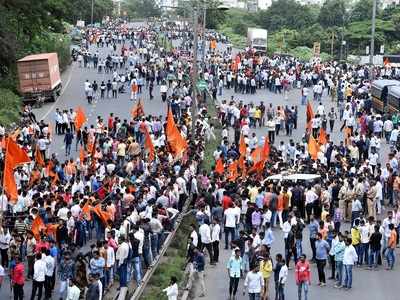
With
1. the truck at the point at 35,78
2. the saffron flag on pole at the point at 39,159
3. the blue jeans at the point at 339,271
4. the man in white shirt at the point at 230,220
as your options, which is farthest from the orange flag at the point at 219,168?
the truck at the point at 35,78

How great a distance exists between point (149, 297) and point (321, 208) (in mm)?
6978

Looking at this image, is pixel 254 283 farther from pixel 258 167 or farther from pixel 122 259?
pixel 258 167

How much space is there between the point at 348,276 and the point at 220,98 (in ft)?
97.9

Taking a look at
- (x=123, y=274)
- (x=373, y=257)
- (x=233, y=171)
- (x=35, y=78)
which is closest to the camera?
(x=123, y=274)

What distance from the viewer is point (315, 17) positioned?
427 feet

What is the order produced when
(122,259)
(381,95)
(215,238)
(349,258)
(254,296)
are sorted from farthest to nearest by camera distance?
1. (381,95)
2. (215,238)
3. (349,258)
4. (122,259)
5. (254,296)

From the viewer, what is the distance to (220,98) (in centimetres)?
4928

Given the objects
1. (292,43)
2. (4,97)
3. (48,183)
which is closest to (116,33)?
(292,43)

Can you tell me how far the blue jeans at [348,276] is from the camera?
19.9 meters

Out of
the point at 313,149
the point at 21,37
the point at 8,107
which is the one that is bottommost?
the point at 8,107

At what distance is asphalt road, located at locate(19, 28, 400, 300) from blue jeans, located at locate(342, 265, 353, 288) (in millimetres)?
186

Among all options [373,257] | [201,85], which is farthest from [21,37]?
[373,257]

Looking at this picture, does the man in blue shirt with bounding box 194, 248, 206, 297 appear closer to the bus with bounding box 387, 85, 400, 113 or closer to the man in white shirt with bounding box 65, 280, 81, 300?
the man in white shirt with bounding box 65, 280, 81, 300

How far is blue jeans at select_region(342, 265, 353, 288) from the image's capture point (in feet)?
65.3
